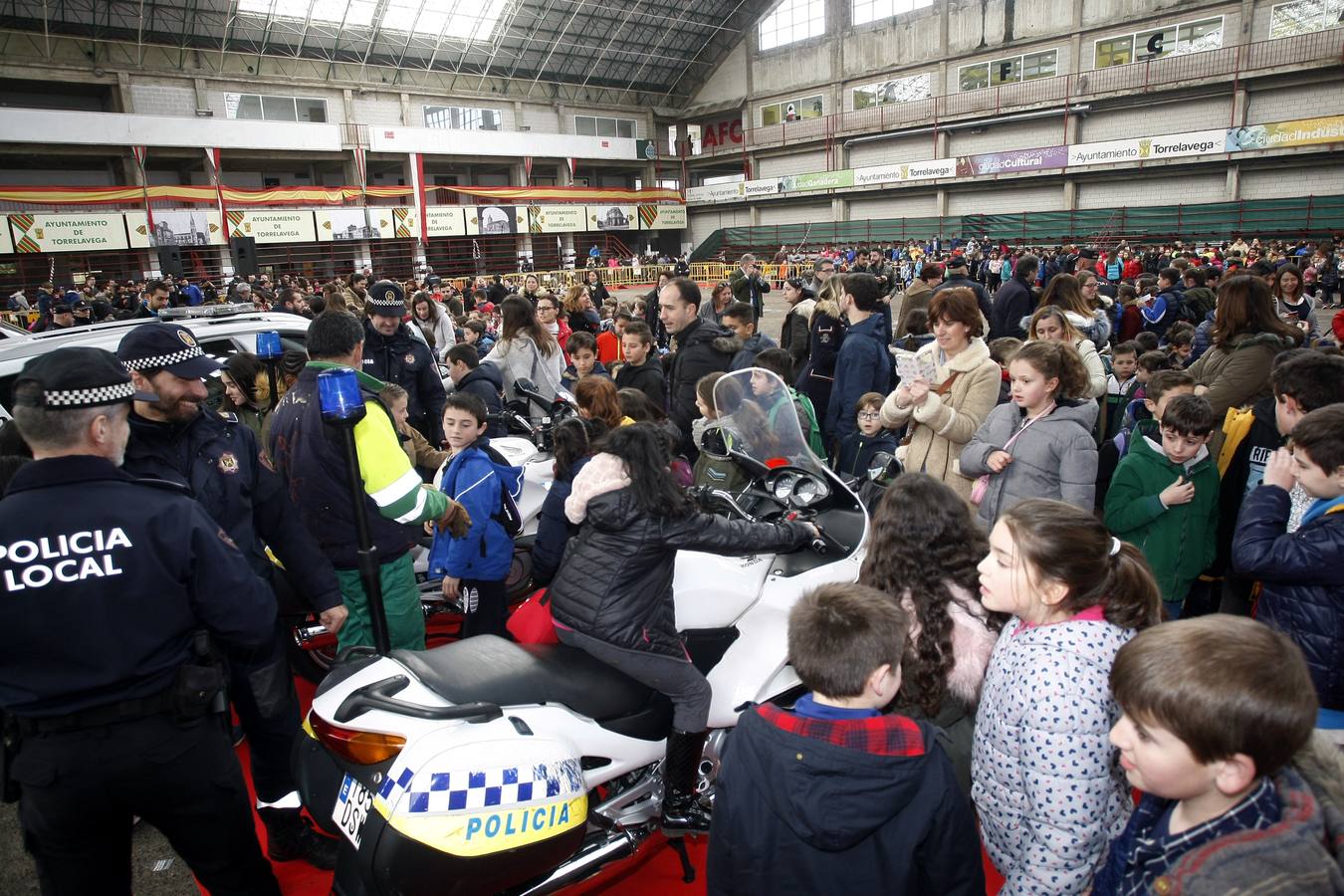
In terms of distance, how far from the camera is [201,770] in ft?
7.30

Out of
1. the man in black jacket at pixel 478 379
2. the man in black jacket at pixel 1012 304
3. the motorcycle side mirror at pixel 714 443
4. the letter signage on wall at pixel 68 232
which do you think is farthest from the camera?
the letter signage on wall at pixel 68 232

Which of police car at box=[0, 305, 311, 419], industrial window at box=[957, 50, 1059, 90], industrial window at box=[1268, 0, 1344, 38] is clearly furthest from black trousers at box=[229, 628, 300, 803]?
industrial window at box=[957, 50, 1059, 90]

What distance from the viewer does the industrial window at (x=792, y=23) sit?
38281 millimetres

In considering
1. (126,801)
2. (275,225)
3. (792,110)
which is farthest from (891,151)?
(126,801)

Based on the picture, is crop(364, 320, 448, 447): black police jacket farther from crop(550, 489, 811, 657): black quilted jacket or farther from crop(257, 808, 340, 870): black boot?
crop(550, 489, 811, 657): black quilted jacket

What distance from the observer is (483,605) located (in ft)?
13.2

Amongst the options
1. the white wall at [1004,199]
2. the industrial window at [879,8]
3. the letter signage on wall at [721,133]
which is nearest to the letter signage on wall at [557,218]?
the letter signage on wall at [721,133]

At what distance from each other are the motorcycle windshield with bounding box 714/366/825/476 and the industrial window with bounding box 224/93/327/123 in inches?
1403

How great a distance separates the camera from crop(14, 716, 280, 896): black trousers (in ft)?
6.81

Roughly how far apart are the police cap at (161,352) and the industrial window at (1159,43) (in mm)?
34775

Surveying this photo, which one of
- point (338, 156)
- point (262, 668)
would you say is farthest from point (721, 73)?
point (262, 668)

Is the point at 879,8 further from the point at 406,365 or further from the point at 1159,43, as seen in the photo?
the point at 406,365

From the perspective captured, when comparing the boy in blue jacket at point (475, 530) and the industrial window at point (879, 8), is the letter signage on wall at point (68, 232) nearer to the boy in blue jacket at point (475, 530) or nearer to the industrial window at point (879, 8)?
the boy in blue jacket at point (475, 530)

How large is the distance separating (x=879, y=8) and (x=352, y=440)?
3998 centimetres
